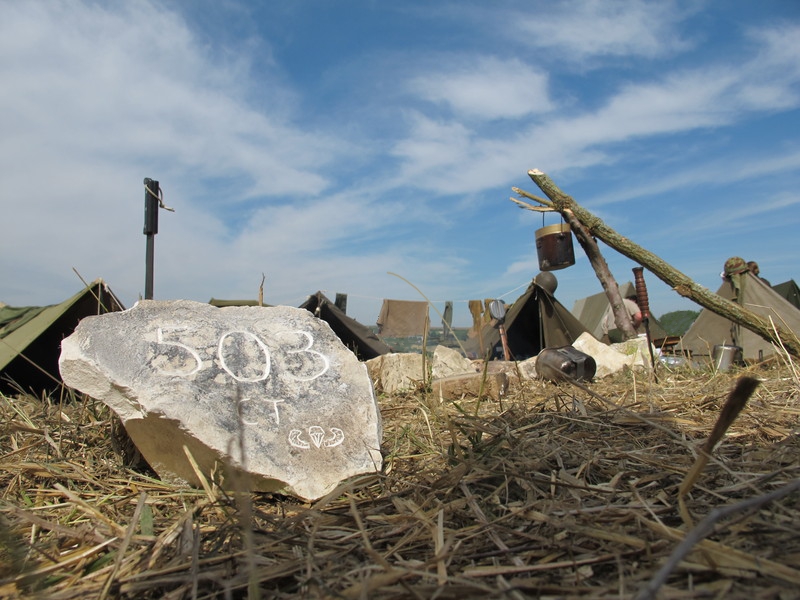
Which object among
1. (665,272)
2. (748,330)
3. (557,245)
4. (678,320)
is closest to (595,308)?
(678,320)

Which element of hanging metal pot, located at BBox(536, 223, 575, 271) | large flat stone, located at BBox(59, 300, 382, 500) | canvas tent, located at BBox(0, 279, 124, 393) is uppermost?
hanging metal pot, located at BBox(536, 223, 575, 271)

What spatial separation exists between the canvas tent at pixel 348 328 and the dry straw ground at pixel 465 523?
614 centimetres

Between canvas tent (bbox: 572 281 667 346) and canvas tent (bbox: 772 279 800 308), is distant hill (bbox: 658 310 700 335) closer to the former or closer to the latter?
canvas tent (bbox: 572 281 667 346)

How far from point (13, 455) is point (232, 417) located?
0.99m

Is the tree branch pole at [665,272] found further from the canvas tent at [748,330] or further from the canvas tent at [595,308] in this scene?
the canvas tent at [595,308]

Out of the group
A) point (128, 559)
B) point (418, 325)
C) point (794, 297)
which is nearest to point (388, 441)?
point (128, 559)

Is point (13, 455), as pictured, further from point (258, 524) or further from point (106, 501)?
point (258, 524)

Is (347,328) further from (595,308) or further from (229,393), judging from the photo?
(595,308)

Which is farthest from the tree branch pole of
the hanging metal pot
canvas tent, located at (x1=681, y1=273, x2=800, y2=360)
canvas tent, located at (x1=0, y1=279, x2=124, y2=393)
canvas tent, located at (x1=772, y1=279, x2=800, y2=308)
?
canvas tent, located at (x1=0, y1=279, x2=124, y2=393)

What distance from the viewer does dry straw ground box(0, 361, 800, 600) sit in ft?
3.42

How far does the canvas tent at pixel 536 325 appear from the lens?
359 inches

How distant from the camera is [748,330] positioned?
770cm

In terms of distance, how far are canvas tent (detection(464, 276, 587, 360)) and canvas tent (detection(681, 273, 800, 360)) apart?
1842mm

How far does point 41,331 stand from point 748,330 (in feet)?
27.2
